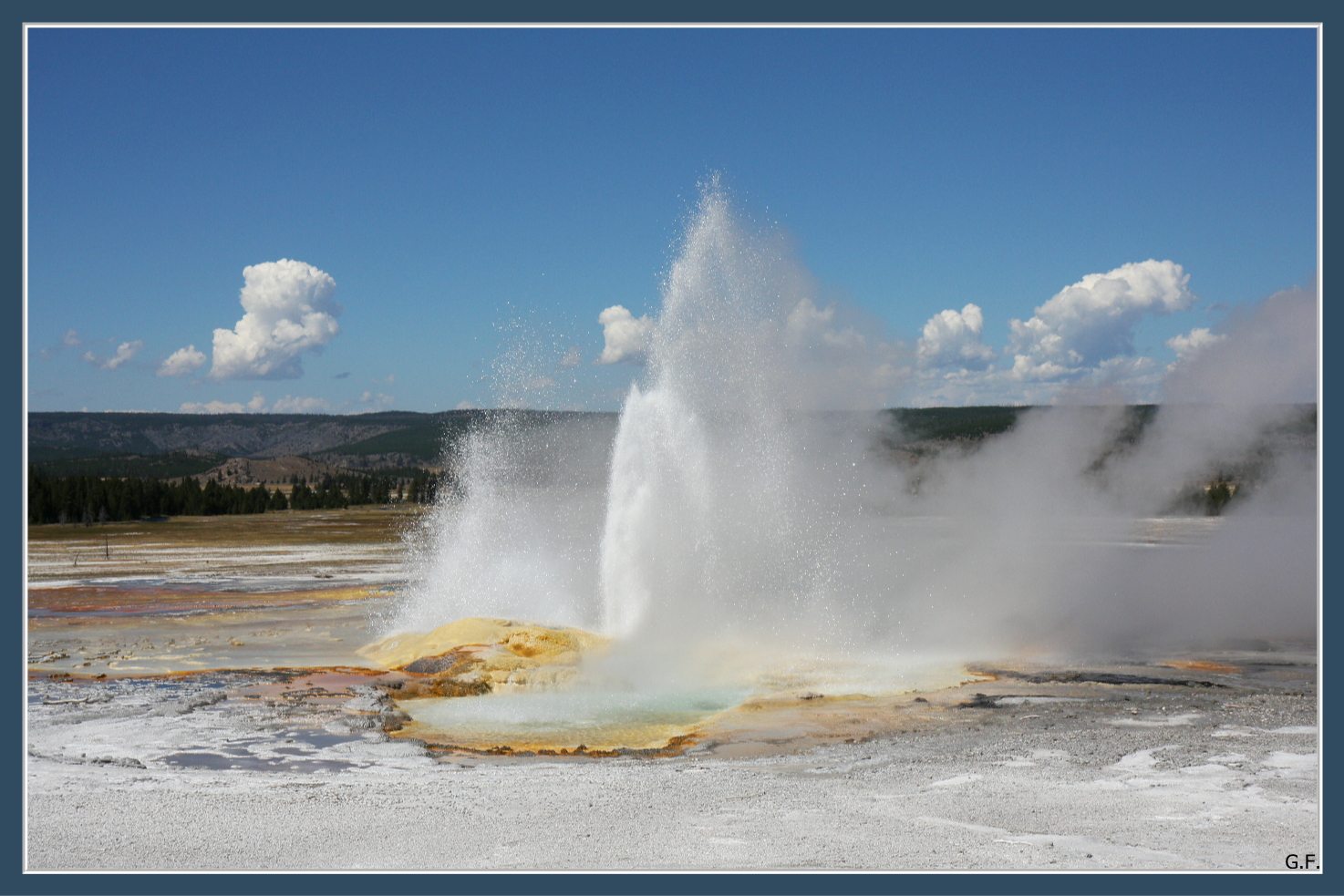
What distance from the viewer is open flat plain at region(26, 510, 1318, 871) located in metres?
6.53

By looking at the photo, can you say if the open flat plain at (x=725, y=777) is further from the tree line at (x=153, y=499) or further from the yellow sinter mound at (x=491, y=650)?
the tree line at (x=153, y=499)

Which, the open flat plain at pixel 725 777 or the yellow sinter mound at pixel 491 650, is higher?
the yellow sinter mound at pixel 491 650

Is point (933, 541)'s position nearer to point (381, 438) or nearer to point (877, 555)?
point (877, 555)

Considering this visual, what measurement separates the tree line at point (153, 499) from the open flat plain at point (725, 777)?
28361 millimetres

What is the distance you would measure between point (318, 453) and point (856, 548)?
501 feet

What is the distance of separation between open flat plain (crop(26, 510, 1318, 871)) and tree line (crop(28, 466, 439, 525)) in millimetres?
28361

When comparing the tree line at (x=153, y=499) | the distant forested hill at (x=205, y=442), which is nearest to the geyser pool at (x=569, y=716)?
the tree line at (x=153, y=499)

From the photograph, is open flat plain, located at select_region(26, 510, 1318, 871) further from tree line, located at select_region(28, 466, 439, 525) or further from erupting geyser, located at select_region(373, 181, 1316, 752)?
tree line, located at select_region(28, 466, 439, 525)

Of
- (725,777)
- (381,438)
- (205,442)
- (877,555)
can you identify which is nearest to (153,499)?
(877,555)

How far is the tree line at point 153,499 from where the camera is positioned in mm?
42438

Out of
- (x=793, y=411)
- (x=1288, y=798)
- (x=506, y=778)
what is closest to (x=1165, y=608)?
(x=793, y=411)

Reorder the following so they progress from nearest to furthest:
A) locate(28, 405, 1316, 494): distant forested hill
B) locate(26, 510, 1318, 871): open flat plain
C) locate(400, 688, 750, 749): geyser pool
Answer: locate(26, 510, 1318, 871): open flat plain → locate(400, 688, 750, 749): geyser pool → locate(28, 405, 1316, 494): distant forested hill

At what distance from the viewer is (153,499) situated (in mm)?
50750

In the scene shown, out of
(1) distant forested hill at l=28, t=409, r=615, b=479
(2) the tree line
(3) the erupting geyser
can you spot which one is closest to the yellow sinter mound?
(3) the erupting geyser
